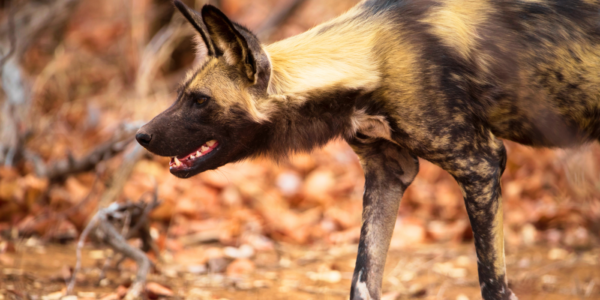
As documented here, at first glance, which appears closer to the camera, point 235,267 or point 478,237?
point 478,237

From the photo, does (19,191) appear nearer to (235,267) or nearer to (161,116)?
(235,267)

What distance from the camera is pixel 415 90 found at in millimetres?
2379

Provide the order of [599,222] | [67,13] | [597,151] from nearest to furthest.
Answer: [599,222] < [597,151] < [67,13]

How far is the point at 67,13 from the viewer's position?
6.22m

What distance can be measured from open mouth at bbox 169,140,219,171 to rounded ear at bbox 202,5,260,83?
0.39 metres

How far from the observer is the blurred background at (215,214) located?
11.0ft

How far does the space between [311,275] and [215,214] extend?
1.30 m

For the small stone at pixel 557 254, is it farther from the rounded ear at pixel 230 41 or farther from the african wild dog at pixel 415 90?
the rounded ear at pixel 230 41

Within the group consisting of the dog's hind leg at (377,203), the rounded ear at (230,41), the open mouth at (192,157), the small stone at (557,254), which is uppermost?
the rounded ear at (230,41)

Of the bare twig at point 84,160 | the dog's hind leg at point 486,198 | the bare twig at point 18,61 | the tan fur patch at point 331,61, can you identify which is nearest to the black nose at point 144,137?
the tan fur patch at point 331,61

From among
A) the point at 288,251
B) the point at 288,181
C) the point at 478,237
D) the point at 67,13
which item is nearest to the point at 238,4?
the point at 67,13

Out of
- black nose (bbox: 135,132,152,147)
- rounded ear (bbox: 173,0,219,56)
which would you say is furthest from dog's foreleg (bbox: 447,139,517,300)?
black nose (bbox: 135,132,152,147)

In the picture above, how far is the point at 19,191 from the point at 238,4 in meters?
4.88

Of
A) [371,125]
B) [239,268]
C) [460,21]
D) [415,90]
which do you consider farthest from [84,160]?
[460,21]
